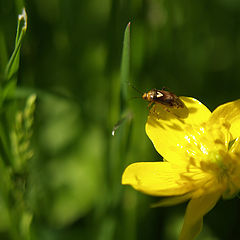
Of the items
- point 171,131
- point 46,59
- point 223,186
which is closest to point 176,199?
point 223,186

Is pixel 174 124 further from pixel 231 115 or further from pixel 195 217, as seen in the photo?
pixel 195 217

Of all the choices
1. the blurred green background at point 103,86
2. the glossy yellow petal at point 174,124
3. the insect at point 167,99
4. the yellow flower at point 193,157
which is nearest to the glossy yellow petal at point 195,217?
the yellow flower at point 193,157

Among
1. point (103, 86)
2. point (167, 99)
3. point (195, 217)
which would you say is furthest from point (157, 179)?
point (103, 86)

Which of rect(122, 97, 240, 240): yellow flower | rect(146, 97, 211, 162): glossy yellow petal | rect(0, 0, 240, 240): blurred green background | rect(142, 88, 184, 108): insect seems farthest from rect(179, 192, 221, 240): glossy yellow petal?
rect(0, 0, 240, 240): blurred green background

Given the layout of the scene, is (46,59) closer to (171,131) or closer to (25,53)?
(25,53)

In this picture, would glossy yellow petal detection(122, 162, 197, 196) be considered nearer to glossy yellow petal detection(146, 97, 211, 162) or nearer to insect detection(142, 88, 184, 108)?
glossy yellow petal detection(146, 97, 211, 162)

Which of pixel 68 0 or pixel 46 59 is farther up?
pixel 68 0

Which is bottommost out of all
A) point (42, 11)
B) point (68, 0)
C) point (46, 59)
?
point (46, 59)
